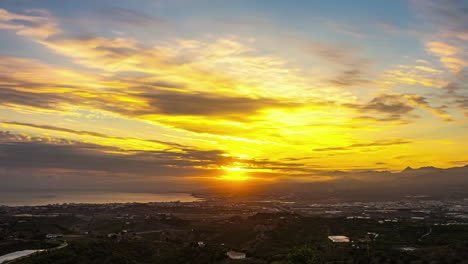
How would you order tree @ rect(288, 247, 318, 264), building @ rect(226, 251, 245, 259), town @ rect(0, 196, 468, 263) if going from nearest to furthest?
tree @ rect(288, 247, 318, 264) < town @ rect(0, 196, 468, 263) < building @ rect(226, 251, 245, 259)

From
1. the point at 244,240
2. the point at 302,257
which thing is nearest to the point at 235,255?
the point at 302,257

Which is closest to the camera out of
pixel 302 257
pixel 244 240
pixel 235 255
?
pixel 302 257

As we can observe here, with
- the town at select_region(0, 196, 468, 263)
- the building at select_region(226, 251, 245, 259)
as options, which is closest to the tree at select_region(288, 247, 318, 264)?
the town at select_region(0, 196, 468, 263)

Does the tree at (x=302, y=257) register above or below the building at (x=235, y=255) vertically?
above

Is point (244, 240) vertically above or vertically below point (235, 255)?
below

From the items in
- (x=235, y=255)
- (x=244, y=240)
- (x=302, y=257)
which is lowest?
(x=244, y=240)

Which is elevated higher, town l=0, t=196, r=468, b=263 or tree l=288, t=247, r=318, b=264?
tree l=288, t=247, r=318, b=264

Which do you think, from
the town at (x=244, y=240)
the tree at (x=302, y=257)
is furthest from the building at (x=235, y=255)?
the tree at (x=302, y=257)

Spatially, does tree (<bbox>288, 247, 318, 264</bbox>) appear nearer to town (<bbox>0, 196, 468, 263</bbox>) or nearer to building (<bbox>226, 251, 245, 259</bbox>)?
town (<bbox>0, 196, 468, 263</bbox>)

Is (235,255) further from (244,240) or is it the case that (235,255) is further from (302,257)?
(244,240)

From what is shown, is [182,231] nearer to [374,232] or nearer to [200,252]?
[200,252]

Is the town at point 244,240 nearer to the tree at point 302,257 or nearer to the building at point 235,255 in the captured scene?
the building at point 235,255

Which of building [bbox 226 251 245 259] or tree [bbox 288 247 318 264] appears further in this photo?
building [bbox 226 251 245 259]
